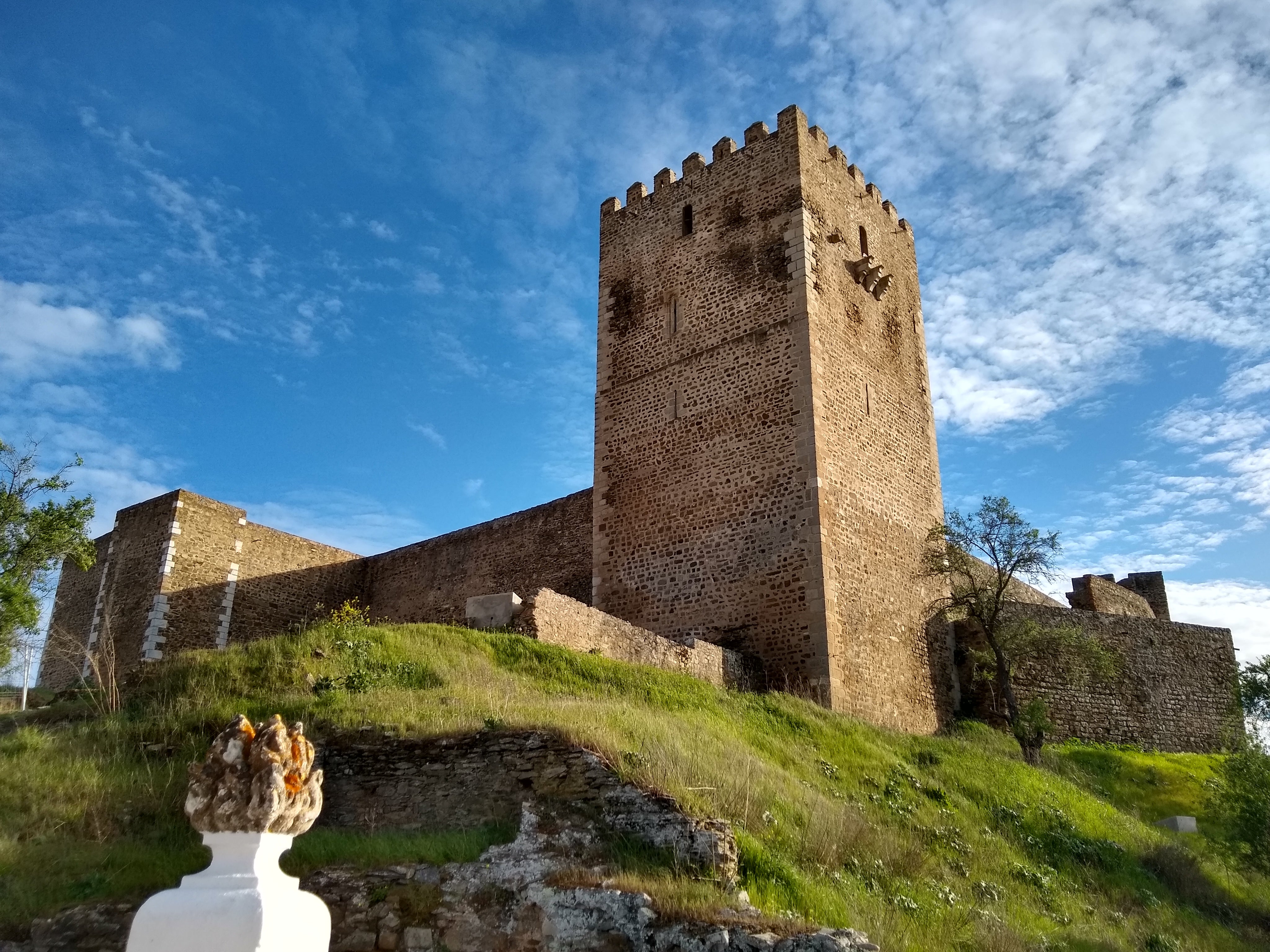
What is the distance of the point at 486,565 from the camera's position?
2164cm

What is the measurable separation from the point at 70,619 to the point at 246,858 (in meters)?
21.9

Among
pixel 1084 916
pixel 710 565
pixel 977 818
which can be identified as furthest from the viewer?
pixel 710 565

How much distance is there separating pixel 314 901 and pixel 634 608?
13.0 meters

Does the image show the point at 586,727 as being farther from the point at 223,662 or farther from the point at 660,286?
the point at 660,286

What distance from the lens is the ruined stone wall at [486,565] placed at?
65.7 feet

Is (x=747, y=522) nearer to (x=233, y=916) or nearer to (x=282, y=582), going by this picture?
(x=282, y=582)

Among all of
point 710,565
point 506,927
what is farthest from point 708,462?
point 506,927

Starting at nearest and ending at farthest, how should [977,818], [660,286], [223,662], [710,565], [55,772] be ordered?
1. [55,772]
2. [223,662]
3. [977,818]
4. [710,565]
5. [660,286]

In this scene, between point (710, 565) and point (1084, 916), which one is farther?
point (710, 565)

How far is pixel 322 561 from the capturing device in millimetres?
23688

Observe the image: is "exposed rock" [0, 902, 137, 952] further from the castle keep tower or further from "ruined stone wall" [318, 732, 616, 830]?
the castle keep tower

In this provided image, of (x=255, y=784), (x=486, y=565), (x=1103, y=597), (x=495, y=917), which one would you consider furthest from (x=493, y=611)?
(x=1103, y=597)

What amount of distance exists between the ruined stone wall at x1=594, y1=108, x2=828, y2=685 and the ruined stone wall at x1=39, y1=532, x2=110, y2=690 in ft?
39.6

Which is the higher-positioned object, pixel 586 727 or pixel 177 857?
pixel 586 727
